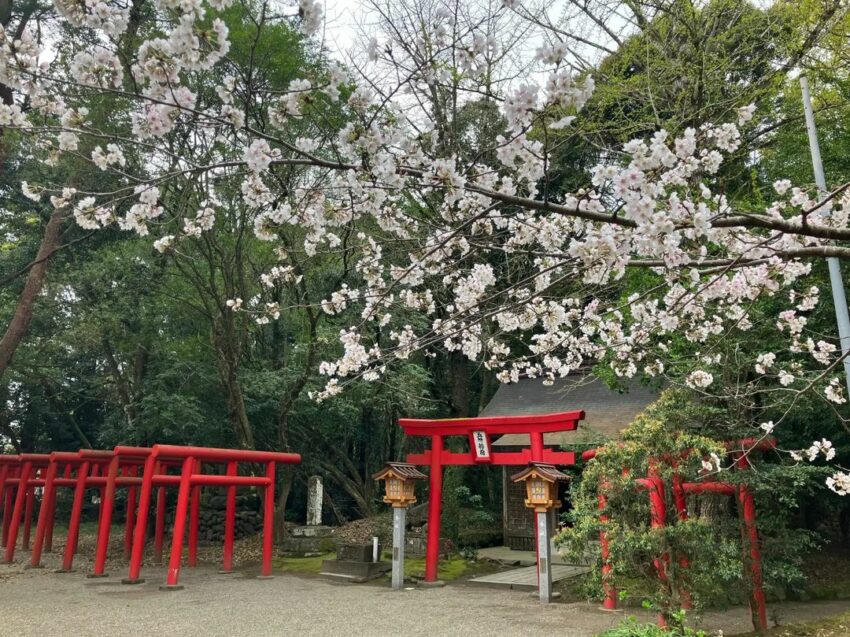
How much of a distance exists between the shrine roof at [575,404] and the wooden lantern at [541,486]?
8.61ft

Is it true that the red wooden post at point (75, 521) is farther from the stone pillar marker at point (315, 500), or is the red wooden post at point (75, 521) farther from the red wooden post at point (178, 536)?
the stone pillar marker at point (315, 500)

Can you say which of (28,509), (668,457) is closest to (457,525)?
(668,457)

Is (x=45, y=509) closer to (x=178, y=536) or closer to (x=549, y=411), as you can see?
(x=178, y=536)

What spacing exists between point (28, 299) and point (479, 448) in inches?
310

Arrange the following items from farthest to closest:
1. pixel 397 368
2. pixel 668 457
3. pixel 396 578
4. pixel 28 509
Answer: pixel 397 368
pixel 28 509
pixel 396 578
pixel 668 457

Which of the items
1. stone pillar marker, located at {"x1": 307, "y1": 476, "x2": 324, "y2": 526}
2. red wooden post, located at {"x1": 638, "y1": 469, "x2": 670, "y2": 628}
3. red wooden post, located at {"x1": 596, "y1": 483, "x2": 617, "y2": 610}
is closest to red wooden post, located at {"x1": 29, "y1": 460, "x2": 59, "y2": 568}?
stone pillar marker, located at {"x1": 307, "y1": 476, "x2": 324, "y2": 526}

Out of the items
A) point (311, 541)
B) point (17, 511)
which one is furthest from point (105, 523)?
point (311, 541)

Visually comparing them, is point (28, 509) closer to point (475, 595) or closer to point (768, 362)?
point (475, 595)

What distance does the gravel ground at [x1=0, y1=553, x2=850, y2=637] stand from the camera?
17.5 feet

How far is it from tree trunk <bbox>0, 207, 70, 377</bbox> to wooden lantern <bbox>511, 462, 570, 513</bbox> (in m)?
8.23

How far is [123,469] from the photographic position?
1059 cm

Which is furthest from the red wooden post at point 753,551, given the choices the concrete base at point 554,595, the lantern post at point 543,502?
the concrete base at point 554,595

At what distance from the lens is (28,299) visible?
32.5 feet

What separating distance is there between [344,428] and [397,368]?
7.44 ft
